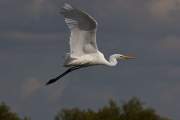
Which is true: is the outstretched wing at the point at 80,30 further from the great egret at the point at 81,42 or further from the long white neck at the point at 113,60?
the long white neck at the point at 113,60

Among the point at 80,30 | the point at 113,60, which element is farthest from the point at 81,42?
the point at 113,60

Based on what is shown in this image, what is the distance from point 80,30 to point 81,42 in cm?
123

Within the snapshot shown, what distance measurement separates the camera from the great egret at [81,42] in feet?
182

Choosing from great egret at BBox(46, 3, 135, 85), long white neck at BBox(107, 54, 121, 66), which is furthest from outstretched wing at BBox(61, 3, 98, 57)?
long white neck at BBox(107, 54, 121, 66)

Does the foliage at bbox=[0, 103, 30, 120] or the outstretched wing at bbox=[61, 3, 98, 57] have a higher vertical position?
the outstretched wing at bbox=[61, 3, 98, 57]

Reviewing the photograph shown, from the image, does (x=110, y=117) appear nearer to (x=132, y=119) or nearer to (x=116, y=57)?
(x=132, y=119)

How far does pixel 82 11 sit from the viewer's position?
2174 inches

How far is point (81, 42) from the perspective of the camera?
58156 mm

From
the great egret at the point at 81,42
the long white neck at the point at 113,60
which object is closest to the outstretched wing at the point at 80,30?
the great egret at the point at 81,42

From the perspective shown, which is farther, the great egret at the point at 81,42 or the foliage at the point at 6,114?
the foliage at the point at 6,114

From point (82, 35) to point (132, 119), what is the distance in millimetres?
38673

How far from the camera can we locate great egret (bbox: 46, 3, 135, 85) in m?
55.5

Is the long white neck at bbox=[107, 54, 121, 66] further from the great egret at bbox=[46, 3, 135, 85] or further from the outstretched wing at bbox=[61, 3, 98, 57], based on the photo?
the outstretched wing at bbox=[61, 3, 98, 57]

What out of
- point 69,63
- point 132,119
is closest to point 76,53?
point 69,63
